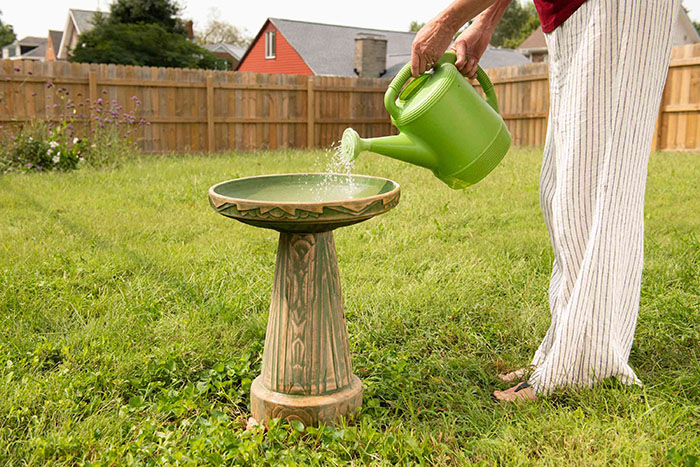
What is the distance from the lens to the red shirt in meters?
1.80

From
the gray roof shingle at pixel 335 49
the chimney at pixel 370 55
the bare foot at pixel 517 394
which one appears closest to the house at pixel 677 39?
the gray roof shingle at pixel 335 49

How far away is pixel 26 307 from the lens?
109 inches

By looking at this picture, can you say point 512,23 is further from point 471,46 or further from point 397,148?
point 397,148

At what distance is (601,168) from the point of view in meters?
1.83

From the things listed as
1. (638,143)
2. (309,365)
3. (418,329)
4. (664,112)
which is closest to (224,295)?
(418,329)

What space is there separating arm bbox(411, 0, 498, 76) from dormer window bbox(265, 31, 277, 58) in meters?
23.1

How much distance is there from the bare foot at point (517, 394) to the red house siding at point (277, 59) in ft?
64.3

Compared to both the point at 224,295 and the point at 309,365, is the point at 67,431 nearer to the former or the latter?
the point at 309,365

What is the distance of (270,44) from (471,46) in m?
23.2

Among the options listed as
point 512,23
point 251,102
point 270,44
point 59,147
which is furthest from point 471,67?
point 512,23

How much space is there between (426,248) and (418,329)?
120 centimetres

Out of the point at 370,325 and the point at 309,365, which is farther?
the point at 370,325

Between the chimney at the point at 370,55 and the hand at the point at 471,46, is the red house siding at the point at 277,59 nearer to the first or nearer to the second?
the chimney at the point at 370,55

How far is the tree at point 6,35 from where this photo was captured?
5138 cm
